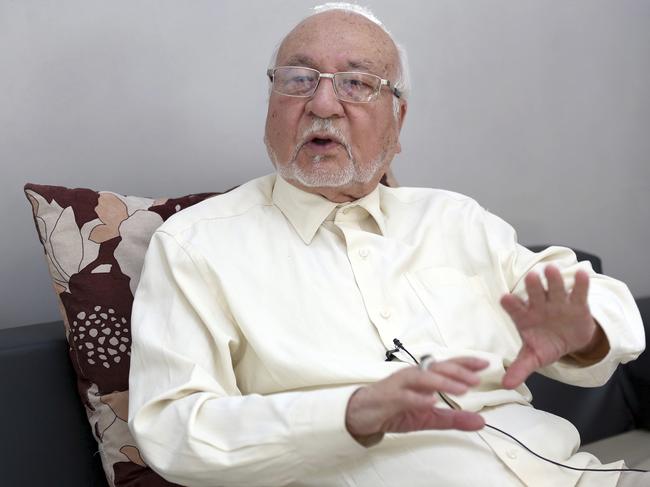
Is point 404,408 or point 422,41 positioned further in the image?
point 422,41

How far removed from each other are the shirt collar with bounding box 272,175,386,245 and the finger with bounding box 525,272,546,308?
483 millimetres

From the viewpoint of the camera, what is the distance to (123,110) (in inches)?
79.0

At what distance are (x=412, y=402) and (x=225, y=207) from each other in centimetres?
68

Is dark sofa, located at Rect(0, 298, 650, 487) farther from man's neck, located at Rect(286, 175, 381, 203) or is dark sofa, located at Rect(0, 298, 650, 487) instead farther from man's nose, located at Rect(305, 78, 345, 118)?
man's nose, located at Rect(305, 78, 345, 118)

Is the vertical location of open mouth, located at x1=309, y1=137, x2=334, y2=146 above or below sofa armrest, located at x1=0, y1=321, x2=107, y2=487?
above

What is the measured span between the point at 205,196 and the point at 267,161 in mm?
416

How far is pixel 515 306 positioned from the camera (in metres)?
1.28

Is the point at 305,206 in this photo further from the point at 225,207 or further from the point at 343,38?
the point at 343,38

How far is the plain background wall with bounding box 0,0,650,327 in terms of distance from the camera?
6.30 ft

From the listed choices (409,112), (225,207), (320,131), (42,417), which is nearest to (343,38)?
(320,131)

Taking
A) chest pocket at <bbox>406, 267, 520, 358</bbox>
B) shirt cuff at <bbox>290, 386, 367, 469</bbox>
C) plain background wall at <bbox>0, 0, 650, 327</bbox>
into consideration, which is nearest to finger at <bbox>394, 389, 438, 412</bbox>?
shirt cuff at <bbox>290, 386, 367, 469</bbox>

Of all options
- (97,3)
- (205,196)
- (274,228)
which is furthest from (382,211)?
(97,3)

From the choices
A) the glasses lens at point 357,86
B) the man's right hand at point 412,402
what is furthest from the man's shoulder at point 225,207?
the man's right hand at point 412,402

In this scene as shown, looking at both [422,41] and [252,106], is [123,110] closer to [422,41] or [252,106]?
[252,106]
